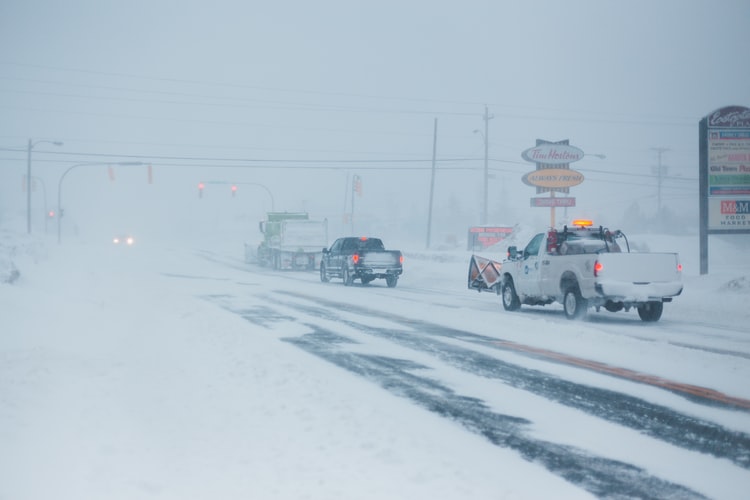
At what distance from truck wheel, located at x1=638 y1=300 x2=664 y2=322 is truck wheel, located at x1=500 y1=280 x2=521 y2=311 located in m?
3.16

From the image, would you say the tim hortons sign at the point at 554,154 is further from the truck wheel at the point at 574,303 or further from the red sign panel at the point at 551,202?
the truck wheel at the point at 574,303

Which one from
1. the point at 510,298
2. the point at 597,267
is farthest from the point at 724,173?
the point at 597,267

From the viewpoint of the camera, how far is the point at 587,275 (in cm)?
1438

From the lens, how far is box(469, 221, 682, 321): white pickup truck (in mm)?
14070

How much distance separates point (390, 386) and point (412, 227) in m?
152

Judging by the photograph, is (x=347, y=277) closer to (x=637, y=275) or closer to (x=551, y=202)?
(x=637, y=275)

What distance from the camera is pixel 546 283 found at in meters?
15.9

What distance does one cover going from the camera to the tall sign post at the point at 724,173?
24922mm

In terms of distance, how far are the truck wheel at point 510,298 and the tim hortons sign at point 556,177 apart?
90.4ft

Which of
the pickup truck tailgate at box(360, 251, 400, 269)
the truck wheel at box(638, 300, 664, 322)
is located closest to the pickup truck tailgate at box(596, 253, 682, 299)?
the truck wheel at box(638, 300, 664, 322)

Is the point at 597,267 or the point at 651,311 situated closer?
the point at 597,267

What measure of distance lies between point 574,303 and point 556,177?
30704 millimetres

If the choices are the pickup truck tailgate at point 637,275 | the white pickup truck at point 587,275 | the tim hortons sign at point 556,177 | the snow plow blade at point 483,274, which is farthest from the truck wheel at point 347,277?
the tim hortons sign at point 556,177

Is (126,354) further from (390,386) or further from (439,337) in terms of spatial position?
(439,337)
